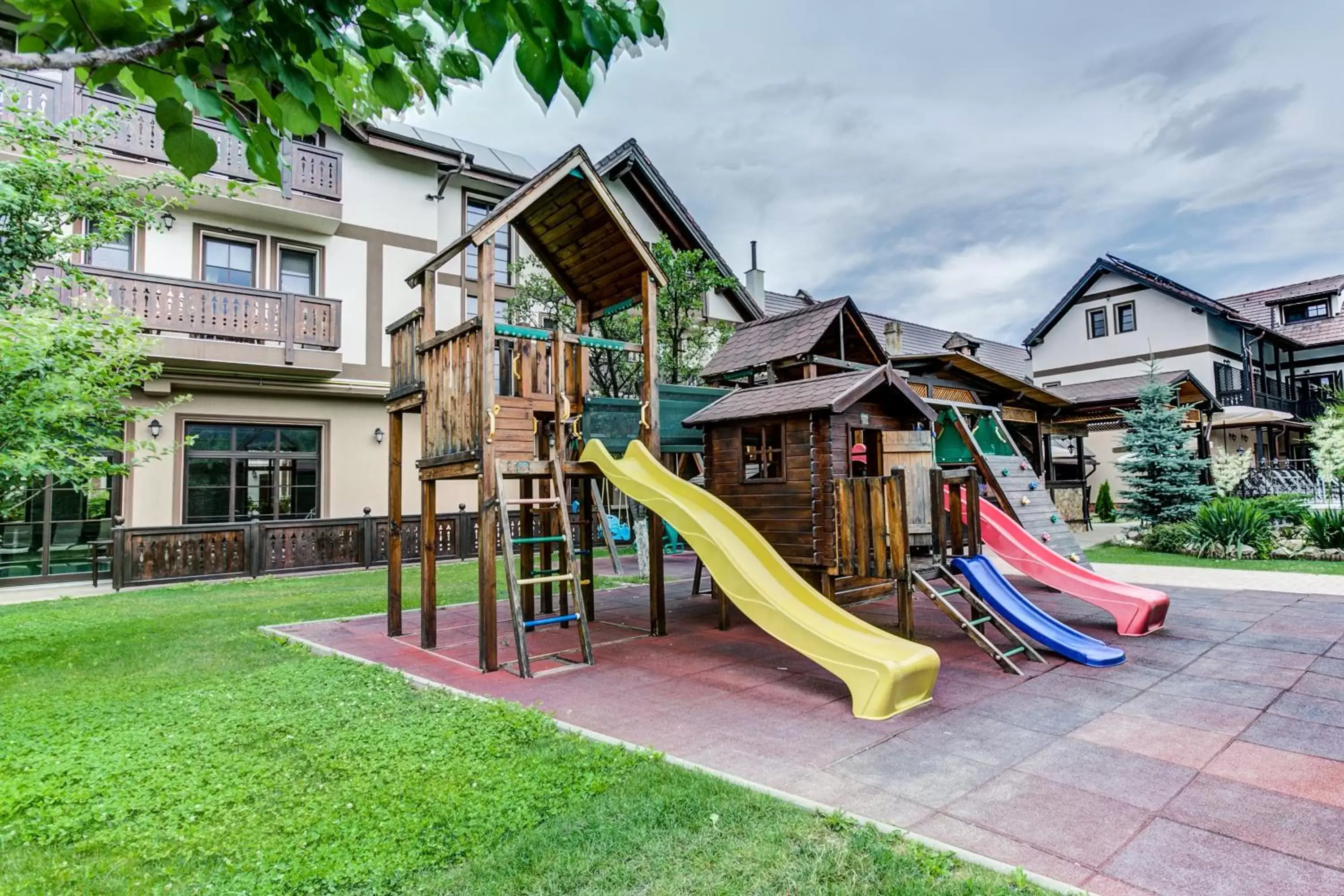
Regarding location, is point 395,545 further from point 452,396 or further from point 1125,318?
point 1125,318

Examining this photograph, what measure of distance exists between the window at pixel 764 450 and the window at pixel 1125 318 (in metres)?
26.9

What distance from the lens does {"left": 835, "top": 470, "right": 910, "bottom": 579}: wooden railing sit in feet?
20.0

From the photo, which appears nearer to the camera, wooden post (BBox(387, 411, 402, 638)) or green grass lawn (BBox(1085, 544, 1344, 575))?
wooden post (BBox(387, 411, 402, 638))

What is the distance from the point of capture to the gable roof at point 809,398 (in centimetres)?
693

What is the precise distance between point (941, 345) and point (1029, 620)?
27.0 metres

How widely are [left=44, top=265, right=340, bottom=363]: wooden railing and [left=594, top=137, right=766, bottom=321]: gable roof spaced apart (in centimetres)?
846

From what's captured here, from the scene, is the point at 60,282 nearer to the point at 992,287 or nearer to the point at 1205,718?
the point at 1205,718

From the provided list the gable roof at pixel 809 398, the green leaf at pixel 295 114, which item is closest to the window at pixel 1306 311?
the gable roof at pixel 809 398

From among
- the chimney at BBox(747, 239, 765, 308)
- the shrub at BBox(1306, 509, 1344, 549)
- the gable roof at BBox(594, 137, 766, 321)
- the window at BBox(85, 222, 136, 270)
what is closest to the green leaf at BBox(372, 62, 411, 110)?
the window at BBox(85, 222, 136, 270)

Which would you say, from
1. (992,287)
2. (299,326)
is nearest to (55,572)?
(299,326)

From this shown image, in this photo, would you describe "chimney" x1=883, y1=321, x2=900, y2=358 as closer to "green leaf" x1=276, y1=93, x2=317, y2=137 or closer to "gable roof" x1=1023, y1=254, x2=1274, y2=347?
"gable roof" x1=1023, y1=254, x2=1274, y2=347

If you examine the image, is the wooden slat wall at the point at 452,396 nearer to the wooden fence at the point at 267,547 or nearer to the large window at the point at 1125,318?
the wooden fence at the point at 267,547

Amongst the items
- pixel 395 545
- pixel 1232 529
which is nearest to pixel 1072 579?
pixel 395 545

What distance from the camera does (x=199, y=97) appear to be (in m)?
1.72
